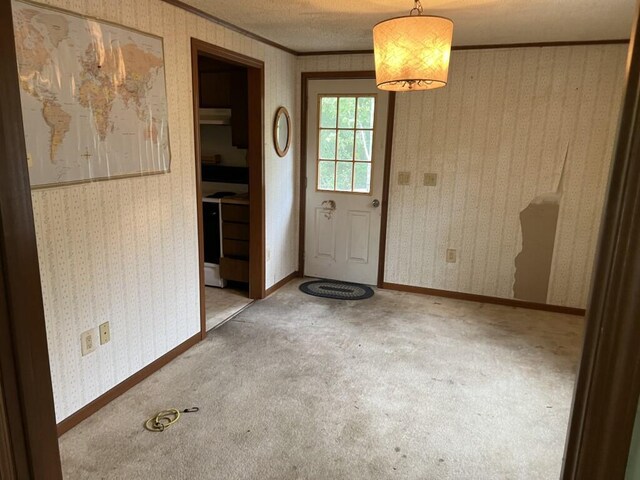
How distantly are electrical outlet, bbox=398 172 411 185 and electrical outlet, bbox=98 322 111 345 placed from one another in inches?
110

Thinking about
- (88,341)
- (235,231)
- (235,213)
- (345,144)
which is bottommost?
(88,341)

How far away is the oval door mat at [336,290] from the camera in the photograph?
14.1 ft

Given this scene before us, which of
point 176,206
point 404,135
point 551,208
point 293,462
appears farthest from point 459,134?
point 293,462

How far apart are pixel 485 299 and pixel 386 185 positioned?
1382 millimetres

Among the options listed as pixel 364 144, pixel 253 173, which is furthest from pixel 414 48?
pixel 364 144

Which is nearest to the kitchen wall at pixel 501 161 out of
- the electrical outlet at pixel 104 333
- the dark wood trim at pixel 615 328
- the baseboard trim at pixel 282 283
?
the baseboard trim at pixel 282 283

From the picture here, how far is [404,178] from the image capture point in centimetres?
425

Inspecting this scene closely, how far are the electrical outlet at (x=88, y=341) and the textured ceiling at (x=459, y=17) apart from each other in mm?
1974

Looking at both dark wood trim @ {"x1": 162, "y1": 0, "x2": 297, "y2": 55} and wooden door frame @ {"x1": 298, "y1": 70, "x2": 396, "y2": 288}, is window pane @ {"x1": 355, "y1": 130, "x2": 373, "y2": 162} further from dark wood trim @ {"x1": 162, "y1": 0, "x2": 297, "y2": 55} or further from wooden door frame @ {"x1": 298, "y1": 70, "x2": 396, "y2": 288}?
dark wood trim @ {"x1": 162, "y1": 0, "x2": 297, "y2": 55}

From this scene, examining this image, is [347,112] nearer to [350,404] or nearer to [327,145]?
[327,145]

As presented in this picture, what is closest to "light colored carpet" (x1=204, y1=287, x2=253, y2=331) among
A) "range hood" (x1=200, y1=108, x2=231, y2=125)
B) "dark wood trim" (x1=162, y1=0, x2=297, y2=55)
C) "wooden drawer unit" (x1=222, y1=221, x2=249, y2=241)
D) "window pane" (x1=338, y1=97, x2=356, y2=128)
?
"wooden drawer unit" (x1=222, y1=221, x2=249, y2=241)

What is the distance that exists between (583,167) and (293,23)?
2552 mm

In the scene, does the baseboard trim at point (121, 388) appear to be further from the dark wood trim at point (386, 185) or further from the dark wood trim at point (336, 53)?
the dark wood trim at point (336, 53)

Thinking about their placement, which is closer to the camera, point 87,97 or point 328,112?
point 87,97
